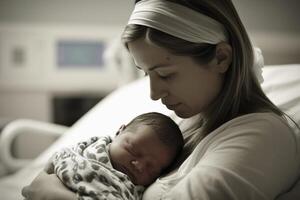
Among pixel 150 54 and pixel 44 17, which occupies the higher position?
pixel 150 54

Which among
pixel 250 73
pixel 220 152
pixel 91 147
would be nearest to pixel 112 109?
pixel 91 147

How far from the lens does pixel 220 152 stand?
2.34ft

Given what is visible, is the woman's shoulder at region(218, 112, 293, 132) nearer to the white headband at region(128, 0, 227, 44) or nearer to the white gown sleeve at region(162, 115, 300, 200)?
the white gown sleeve at region(162, 115, 300, 200)

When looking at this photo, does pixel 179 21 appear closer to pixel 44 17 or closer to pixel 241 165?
pixel 241 165

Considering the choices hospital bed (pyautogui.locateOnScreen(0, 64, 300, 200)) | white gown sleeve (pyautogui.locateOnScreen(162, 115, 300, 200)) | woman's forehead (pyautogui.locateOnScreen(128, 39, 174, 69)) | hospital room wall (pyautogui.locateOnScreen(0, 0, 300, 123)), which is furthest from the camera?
hospital room wall (pyautogui.locateOnScreen(0, 0, 300, 123))

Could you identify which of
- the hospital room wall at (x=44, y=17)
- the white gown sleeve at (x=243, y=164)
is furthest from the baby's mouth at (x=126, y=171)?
the hospital room wall at (x=44, y=17)

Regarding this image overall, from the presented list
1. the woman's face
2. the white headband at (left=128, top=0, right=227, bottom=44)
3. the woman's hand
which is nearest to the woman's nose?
the woman's face

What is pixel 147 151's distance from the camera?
0.86 meters

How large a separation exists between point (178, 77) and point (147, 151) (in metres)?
0.17

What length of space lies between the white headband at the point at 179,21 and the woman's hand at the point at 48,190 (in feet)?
1.10

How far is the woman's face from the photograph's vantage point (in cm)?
79

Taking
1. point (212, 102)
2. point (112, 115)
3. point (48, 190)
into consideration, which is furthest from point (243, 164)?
point (112, 115)

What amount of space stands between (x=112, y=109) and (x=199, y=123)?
0.65 meters

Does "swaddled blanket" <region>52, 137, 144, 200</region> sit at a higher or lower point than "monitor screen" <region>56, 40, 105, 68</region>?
higher
